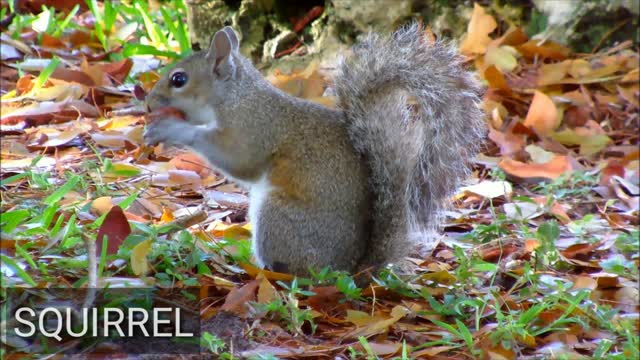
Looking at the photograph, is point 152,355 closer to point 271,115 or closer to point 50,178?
point 271,115

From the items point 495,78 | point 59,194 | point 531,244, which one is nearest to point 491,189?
point 531,244

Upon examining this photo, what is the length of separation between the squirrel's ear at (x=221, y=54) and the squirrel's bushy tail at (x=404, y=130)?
1.25ft

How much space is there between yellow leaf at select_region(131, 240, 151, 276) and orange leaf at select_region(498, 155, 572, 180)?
2218 millimetres

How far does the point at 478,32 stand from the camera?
5.63 meters

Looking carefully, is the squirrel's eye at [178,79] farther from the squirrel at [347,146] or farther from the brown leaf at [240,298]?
the brown leaf at [240,298]

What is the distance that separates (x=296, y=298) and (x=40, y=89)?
2.22 m

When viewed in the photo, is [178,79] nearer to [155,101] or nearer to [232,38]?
[155,101]

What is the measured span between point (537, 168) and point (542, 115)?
1.76 ft

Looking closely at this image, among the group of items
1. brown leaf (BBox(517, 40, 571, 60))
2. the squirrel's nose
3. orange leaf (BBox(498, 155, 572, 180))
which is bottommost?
orange leaf (BBox(498, 155, 572, 180))

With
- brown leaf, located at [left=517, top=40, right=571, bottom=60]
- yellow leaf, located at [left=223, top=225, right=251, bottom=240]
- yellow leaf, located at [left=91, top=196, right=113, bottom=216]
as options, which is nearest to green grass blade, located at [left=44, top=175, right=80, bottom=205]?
yellow leaf, located at [left=91, top=196, right=113, bottom=216]

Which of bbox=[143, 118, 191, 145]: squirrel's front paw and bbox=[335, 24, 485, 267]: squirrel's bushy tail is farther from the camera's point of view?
bbox=[143, 118, 191, 145]: squirrel's front paw


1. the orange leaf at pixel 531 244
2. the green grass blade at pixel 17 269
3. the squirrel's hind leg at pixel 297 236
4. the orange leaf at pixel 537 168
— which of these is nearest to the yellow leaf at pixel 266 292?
the squirrel's hind leg at pixel 297 236

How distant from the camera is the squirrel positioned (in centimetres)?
324

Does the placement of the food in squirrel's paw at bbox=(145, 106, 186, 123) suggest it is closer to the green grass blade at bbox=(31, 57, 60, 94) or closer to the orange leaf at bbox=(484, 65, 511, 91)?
the green grass blade at bbox=(31, 57, 60, 94)
